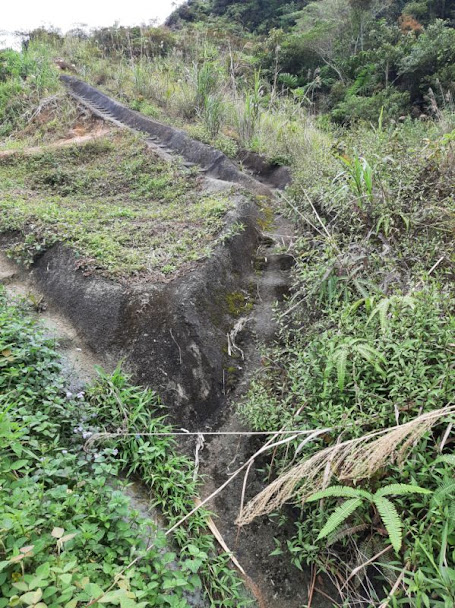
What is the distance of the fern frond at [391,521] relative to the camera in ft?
5.16

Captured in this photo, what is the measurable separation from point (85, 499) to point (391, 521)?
1380mm

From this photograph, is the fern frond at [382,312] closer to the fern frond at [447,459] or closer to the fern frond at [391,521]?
the fern frond at [447,459]

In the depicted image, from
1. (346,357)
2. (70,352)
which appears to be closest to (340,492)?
(346,357)

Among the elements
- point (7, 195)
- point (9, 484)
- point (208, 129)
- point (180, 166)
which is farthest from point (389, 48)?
point (9, 484)

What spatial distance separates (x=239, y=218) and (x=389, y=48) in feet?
38.6

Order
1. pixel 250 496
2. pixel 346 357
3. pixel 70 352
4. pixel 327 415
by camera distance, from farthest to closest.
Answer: pixel 70 352
pixel 250 496
pixel 346 357
pixel 327 415

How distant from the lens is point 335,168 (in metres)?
4.34

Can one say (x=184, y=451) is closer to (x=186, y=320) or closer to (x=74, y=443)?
(x=74, y=443)

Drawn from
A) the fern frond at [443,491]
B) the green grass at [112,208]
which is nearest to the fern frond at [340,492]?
the fern frond at [443,491]

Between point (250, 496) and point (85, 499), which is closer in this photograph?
point (85, 499)

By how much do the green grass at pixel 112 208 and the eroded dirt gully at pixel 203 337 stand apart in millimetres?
202

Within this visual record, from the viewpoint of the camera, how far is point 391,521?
5.33 ft

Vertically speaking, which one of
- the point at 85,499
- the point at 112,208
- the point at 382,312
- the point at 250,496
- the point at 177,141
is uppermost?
the point at 177,141

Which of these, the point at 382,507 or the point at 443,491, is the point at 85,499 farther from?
the point at 443,491
